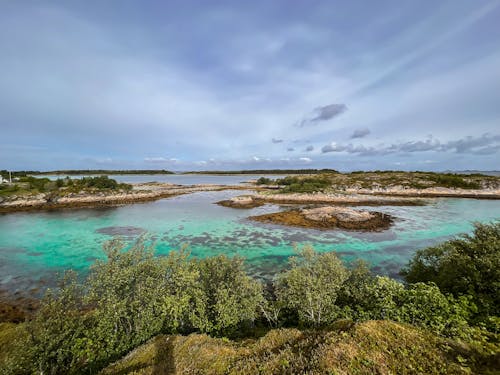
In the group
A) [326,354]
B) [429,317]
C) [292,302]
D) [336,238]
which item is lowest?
[336,238]

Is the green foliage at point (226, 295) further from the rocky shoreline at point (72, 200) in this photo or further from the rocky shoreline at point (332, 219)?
the rocky shoreline at point (72, 200)

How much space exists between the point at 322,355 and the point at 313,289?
17.5 feet

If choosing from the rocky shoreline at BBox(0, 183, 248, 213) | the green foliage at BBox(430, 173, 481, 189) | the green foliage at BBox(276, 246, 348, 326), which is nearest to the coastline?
the rocky shoreline at BBox(0, 183, 248, 213)

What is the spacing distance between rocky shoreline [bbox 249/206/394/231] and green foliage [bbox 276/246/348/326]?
23.8 m

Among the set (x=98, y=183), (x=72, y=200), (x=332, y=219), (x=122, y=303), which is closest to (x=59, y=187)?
(x=98, y=183)

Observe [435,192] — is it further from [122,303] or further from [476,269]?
[122,303]

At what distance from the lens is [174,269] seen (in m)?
11.5

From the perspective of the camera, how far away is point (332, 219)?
3784cm

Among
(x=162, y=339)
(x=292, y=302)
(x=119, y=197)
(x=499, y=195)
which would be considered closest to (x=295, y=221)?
(x=292, y=302)

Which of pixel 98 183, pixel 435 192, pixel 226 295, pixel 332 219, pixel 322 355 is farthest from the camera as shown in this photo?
pixel 98 183

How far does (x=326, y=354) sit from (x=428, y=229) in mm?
38127

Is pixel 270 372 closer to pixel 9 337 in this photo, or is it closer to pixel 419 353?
pixel 419 353

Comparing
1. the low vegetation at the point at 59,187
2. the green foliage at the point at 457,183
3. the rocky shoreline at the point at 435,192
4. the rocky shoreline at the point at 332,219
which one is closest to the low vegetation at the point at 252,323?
the rocky shoreline at the point at 332,219

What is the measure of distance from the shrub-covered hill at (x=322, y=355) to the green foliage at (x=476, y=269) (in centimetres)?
548
